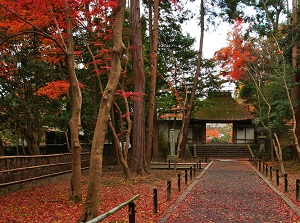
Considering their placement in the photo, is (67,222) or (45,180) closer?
(67,222)

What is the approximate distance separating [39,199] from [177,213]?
482cm

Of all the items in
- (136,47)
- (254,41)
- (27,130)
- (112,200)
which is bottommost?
(112,200)

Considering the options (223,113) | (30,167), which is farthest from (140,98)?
(223,113)

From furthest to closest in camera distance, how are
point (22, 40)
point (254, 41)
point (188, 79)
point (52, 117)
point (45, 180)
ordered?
point (188, 79) → point (254, 41) → point (52, 117) → point (22, 40) → point (45, 180)

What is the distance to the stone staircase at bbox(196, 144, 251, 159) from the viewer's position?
3272 cm

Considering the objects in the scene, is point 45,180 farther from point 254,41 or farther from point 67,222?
point 254,41

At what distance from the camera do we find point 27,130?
728 inches

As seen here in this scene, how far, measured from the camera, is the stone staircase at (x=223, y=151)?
107 ft

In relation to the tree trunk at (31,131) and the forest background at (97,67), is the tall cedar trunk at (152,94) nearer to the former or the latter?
the forest background at (97,67)

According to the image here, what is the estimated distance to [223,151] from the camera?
33.7m

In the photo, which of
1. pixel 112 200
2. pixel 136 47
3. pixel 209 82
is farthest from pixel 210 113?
pixel 112 200

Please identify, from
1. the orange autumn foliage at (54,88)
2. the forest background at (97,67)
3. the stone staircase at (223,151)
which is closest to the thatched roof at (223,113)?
the stone staircase at (223,151)

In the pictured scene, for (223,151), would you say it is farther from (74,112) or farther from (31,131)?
(74,112)

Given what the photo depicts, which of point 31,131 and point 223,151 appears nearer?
point 31,131
